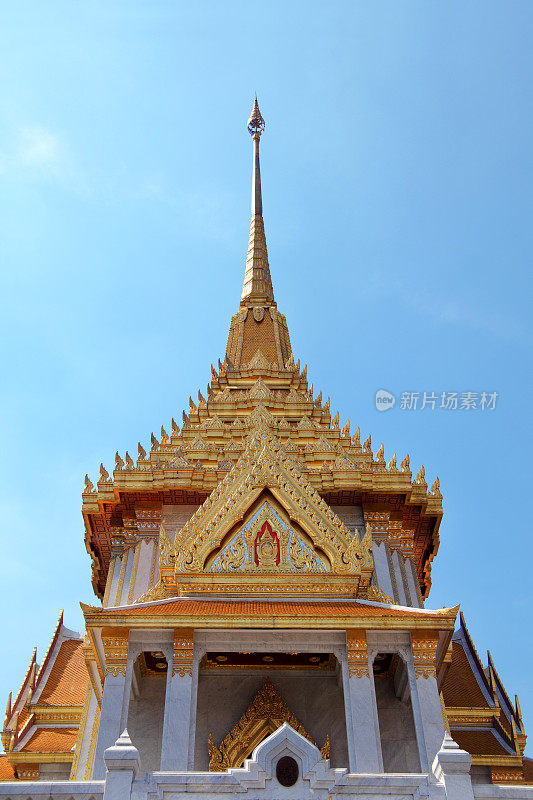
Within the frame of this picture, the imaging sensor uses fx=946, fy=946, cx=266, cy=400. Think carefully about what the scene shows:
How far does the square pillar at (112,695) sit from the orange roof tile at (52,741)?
4629mm

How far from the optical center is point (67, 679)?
68.4 feet

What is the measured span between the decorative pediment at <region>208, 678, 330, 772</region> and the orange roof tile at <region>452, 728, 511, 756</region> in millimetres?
4738

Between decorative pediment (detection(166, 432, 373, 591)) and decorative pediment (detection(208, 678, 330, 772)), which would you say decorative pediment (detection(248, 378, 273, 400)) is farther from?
decorative pediment (detection(208, 678, 330, 772))

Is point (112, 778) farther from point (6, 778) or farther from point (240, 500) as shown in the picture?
point (6, 778)

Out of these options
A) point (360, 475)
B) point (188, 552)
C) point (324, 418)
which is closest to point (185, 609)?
point (188, 552)

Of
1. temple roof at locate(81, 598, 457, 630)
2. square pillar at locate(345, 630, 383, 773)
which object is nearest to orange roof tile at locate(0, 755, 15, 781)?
temple roof at locate(81, 598, 457, 630)

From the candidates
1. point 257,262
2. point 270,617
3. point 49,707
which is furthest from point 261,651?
point 257,262

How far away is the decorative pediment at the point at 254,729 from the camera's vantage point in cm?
1534

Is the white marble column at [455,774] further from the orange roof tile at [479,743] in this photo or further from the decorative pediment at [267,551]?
the orange roof tile at [479,743]

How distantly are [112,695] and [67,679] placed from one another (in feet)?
25.4

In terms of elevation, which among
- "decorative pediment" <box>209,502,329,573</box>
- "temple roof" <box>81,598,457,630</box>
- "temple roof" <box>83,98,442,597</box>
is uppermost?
"temple roof" <box>83,98,442,597</box>

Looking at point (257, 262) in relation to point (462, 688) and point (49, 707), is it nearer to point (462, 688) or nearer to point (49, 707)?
point (462, 688)

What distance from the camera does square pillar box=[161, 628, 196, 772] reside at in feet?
42.6

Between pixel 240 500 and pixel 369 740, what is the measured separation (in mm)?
5142
